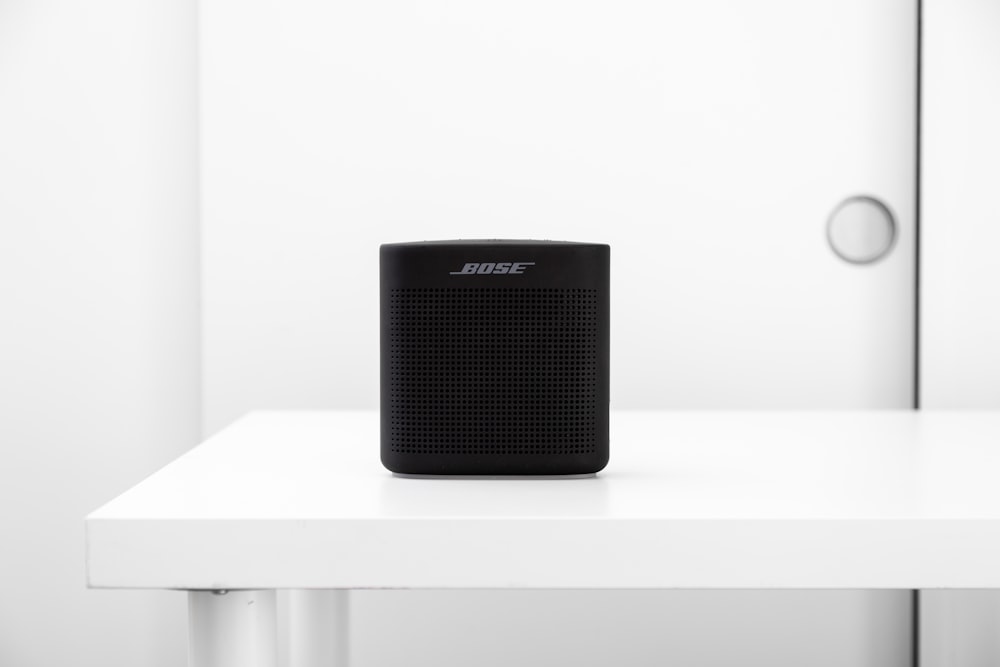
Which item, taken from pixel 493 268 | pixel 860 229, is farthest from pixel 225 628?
pixel 860 229

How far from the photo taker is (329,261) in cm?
132

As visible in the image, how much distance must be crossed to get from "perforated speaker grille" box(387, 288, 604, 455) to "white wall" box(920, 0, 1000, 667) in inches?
30.4

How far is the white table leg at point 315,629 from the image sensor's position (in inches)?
41.6

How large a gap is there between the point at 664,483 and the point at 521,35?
786 mm

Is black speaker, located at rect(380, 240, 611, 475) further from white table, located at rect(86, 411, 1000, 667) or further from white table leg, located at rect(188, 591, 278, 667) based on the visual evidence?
white table leg, located at rect(188, 591, 278, 667)

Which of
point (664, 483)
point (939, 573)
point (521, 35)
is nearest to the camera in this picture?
point (939, 573)

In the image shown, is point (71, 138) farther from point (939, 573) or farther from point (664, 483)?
point (939, 573)

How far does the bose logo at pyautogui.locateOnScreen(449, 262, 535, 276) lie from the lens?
69 cm

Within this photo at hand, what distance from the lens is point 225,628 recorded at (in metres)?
0.57

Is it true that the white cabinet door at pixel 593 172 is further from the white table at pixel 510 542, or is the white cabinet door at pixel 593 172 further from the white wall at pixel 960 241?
the white table at pixel 510 542

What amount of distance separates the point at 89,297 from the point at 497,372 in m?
0.86

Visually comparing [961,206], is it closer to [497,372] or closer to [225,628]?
[497,372]

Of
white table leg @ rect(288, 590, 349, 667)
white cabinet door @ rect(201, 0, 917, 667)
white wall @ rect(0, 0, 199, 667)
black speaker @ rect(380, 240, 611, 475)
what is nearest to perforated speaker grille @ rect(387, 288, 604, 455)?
black speaker @ rect(380, 240, 611, 475)

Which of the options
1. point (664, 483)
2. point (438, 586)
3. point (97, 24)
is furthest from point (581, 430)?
point (97, 24)
